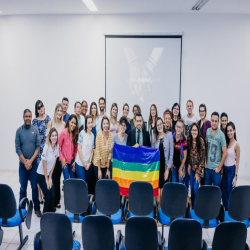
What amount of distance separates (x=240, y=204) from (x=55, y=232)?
8.01 feet

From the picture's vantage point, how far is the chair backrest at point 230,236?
260 centimetres

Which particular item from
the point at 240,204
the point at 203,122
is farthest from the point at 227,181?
the point at 203,122

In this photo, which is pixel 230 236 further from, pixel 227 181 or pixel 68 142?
pixel 68 142

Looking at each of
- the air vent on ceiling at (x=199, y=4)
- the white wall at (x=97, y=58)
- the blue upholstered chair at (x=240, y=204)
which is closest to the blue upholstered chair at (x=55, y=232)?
the blue upholstered chair at (x=240, y=204)

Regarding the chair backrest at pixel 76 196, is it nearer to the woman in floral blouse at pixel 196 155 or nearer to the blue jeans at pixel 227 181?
→ the woman in floral blouse at pixel 196 155

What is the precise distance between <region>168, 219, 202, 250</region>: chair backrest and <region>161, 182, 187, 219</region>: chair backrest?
79 centimetres

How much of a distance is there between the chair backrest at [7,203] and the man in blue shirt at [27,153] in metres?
1.03

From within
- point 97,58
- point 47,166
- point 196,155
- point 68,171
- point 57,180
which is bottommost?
point 57,180

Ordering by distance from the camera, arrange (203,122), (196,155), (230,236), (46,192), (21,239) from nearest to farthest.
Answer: (230,236) → (21,239) → (46,192) → (196,155) → (203,122)

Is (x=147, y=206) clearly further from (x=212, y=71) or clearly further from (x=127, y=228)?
(x=212, y=71)

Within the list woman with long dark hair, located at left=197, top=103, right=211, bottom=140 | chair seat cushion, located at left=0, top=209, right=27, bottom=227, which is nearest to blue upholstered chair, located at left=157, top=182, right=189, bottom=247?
chair seat cushion, located at left=0, top=209, right=27, bottom=227

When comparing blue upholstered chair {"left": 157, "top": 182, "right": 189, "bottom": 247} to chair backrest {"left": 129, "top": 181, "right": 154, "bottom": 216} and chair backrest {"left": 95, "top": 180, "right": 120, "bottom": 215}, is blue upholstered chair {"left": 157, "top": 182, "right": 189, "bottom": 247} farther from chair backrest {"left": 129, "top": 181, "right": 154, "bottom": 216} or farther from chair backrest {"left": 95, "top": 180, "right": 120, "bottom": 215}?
chair backrest {"left": 95, "top": 180, "right": 120, "bottom": 215}

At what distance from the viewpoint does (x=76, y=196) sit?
11.8 feet

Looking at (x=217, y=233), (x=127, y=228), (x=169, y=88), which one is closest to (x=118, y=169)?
(x=127, y=228)
